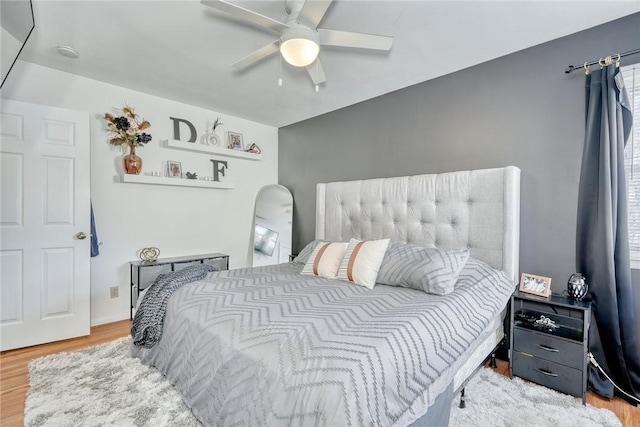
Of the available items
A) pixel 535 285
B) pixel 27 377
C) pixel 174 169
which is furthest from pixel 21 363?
pixel 535 285

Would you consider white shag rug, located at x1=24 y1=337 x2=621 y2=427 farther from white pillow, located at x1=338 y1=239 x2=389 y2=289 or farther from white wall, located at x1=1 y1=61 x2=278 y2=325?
white wall, located at x1=1 y1=61 x2=278 y2=325

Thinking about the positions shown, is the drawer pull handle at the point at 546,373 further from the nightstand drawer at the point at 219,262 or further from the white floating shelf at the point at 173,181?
the white floating shelf at the point at 173,181

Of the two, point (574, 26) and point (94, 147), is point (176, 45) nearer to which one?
point (94, 147)

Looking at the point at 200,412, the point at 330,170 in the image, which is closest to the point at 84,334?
the point at 200,412


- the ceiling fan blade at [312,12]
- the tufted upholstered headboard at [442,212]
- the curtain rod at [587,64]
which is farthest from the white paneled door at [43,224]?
the curtain rod at [587,64]

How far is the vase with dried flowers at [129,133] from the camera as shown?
3.08 m

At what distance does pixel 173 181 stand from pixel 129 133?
650mm

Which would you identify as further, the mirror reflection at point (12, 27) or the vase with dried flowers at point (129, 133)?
the vase with dried flowers at point (129, 133)

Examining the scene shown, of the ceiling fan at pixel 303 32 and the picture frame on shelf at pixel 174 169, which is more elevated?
the ceiling fan at pixel 303 32

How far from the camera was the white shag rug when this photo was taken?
161 centimetres

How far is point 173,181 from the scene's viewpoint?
11.5 feet

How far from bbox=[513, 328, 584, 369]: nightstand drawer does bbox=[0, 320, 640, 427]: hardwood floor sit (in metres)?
0.29

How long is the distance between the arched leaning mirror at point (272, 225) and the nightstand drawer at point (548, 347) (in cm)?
281

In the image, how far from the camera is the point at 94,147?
3080 mm
